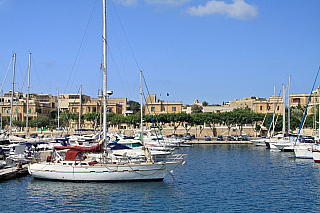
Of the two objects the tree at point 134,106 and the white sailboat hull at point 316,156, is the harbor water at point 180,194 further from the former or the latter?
the tree at point 134,106

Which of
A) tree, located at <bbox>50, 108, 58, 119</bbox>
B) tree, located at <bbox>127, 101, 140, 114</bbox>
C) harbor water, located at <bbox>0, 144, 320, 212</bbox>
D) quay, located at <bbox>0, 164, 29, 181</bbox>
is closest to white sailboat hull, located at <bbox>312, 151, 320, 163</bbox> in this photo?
harbor water, located at <bbox>0, 144, 320, 212</bbox>

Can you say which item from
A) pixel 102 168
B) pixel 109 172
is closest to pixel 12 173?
pixel 102 168

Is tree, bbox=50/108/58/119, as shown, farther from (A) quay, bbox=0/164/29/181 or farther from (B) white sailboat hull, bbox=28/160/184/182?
(B) white sailboat hull, bbox=28/160/184/182

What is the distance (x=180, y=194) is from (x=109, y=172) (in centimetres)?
513

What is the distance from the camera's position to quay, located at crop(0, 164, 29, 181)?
89.7 feet

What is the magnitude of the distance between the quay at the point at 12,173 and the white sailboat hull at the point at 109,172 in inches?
136

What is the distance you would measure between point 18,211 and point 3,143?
82.3 ft

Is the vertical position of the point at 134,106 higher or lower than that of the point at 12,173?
higher

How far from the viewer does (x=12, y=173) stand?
28297 mm

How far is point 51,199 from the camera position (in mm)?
22109

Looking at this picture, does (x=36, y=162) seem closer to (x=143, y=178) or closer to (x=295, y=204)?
(x=143, y=178)

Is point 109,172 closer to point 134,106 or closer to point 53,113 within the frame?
point 53,113

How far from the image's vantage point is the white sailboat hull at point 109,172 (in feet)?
82.7

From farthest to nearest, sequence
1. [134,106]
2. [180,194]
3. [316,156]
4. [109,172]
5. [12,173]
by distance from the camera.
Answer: [134,106], [316,156], [12,173], [109,172], [180,194]
